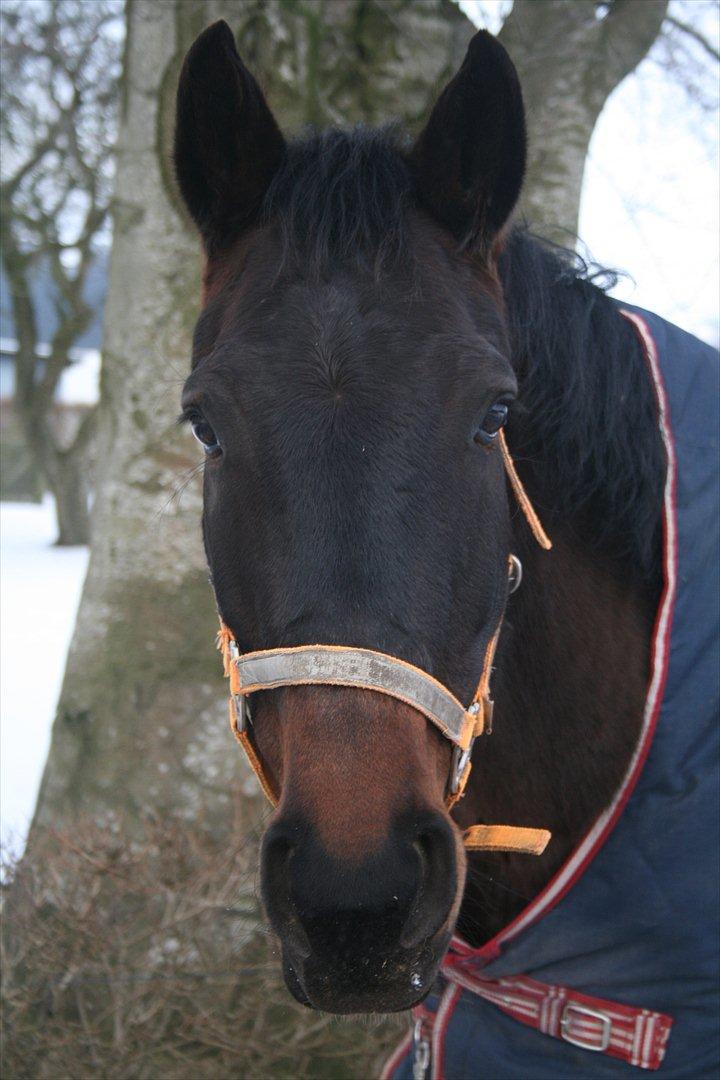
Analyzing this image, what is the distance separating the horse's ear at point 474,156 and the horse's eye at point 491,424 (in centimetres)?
39

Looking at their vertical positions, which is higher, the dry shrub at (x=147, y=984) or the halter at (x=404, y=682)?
the halter at (x=404, y=682)

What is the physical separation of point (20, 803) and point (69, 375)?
2856cm

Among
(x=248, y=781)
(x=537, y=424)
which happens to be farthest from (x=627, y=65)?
(x=248, y=781)

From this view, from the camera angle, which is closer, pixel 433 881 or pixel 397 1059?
pixel 433 881

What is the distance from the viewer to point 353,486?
1.51 m

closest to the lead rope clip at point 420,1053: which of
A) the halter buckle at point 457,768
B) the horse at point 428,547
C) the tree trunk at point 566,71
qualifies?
the horse at point 428,547

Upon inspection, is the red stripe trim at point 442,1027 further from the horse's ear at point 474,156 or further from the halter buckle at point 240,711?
the horse's ear at point 474,156

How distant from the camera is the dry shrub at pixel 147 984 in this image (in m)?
2.74

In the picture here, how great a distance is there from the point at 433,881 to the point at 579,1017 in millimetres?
843

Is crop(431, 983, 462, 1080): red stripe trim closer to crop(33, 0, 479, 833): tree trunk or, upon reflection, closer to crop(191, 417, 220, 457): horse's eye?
crop(191, 417, 220, 457): horse's eye

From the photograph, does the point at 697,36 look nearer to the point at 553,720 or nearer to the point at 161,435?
the point at 161,435

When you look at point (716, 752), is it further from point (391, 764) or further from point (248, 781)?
point (248, 781)

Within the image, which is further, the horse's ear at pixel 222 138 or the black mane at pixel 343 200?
the horse's ear at pixel 222 138

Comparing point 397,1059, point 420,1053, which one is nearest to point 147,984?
point 397,1059
